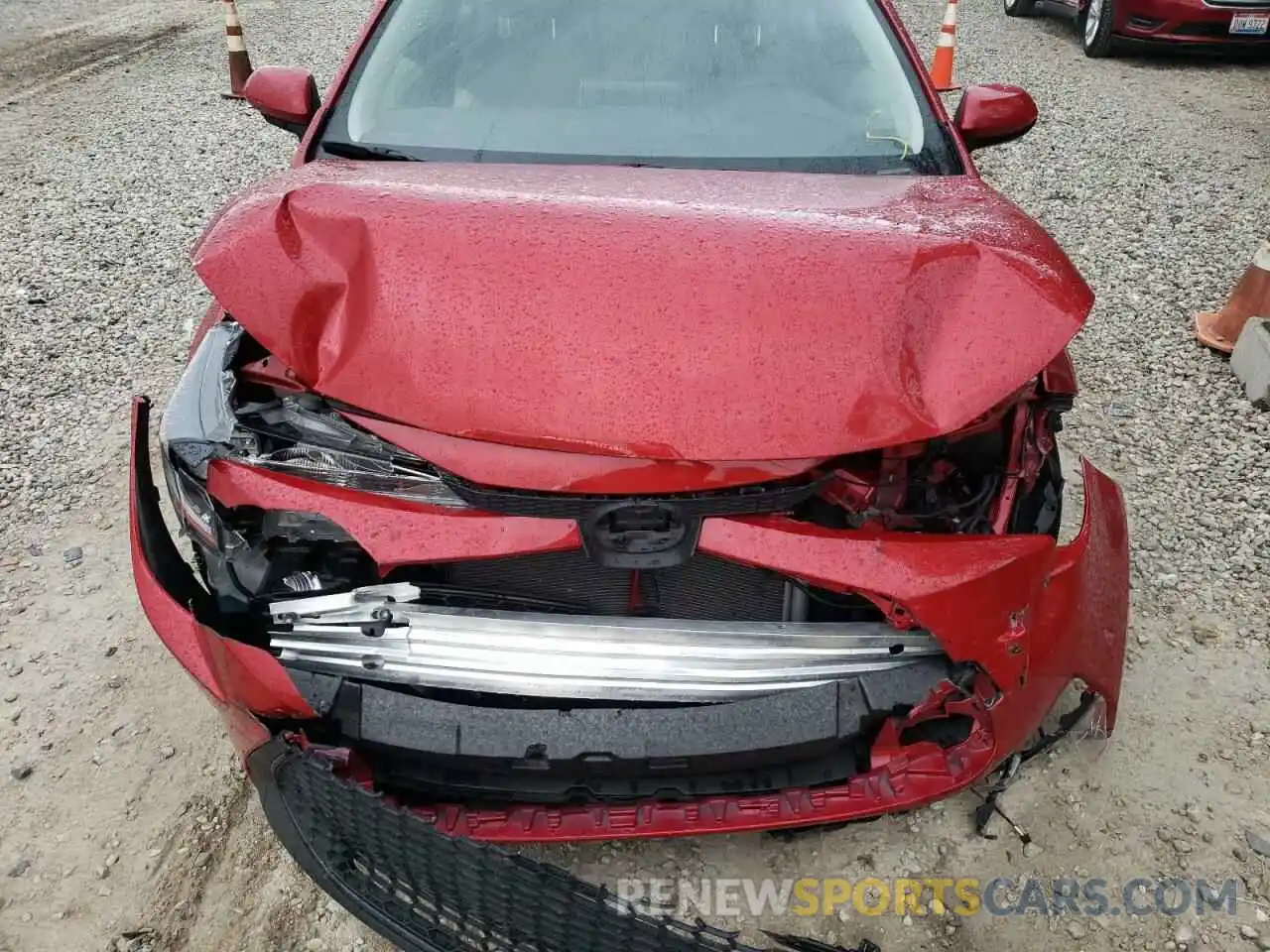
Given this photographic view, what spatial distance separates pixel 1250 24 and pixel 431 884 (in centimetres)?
917

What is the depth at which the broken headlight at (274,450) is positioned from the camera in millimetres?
1817

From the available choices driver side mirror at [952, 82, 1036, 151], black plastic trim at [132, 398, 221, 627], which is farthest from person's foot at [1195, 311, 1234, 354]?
black plastic trim at [132, 398, 221, 627]

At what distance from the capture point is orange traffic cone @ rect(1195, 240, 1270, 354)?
3.95m

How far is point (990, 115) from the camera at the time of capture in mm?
2730

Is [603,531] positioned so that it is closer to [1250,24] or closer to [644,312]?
[644,312]

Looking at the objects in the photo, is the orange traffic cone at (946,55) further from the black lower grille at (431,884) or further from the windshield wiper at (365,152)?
the black lower grille at (431,884)

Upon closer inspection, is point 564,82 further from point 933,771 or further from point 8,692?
point 8,692

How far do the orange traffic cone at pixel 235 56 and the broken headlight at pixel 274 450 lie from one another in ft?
21.8

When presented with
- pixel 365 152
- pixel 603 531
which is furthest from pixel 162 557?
pixel 365 152

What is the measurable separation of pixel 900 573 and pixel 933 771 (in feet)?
1.37

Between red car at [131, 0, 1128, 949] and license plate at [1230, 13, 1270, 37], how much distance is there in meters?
7.64

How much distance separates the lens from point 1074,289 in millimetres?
1868

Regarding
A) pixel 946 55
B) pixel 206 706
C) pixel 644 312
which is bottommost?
pixel 206 706

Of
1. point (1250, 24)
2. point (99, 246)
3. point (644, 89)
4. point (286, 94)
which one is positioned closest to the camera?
point (644, 89)
